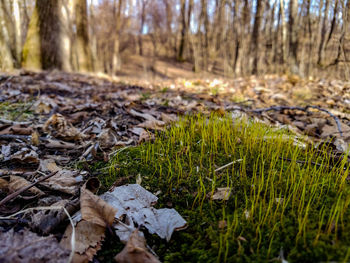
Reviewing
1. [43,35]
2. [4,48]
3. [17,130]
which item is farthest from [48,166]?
[43,35]

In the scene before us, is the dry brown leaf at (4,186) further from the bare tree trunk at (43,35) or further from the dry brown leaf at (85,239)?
the bare tree trunk at (43,35)

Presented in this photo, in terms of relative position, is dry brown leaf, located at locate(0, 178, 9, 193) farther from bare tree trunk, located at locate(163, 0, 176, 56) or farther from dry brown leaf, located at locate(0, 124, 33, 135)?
bare tree trunk, located at locate(163, 0, 176, 56)

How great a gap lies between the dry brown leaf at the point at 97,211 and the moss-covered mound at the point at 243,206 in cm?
10

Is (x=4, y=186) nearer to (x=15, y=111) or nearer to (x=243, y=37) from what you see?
(x=15, y=111)

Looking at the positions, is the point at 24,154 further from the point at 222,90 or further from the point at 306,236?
the point at 222,90

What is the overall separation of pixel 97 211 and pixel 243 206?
2.04 ft

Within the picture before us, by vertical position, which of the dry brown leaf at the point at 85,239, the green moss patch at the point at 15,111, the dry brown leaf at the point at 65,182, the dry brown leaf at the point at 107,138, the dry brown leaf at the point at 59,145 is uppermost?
the green moss patch at the point at 15,111

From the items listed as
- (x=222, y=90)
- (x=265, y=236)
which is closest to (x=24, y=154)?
(x=265, y=236)

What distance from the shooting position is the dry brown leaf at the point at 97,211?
0.89 meters

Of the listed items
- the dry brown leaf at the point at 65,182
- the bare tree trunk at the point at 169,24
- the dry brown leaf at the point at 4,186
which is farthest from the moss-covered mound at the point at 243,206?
the bare tree trunk at the point at 169,24

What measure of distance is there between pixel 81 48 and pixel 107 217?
35.5 feet

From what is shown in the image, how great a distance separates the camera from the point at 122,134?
1.97 meters

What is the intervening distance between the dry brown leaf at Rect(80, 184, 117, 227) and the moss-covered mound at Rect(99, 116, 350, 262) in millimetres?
96

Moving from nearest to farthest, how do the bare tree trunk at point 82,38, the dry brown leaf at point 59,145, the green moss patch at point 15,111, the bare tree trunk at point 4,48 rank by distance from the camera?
the dry brown leaf at point 59,145, the green moss patch at point 15,111, the bare tree trunk at point 4,48, the bare tree trunk at point 82,38
